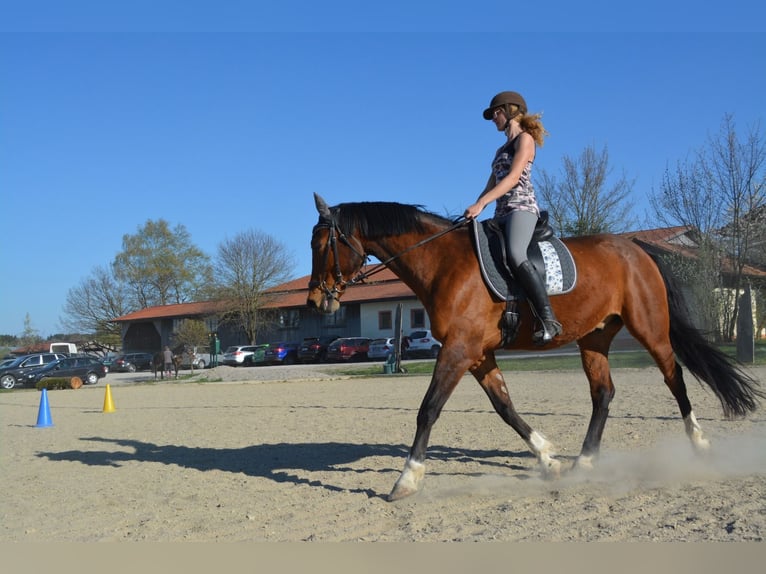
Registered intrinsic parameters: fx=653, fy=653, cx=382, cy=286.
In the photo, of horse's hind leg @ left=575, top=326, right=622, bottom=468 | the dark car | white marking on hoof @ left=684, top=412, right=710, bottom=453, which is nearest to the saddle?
horse's hind leg @ left=575, top=326, right=622, bottom=468

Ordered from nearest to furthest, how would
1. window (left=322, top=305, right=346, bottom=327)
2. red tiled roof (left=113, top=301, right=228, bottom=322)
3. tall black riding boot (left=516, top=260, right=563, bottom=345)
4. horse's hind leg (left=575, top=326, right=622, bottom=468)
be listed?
1. tall black riding boot (left=516, top=260, right=563, bottom=345)
2. horse's hind leg (left=575, top=326, right=622, bottom=468)
3. window (left=322, top=305, right=346, bottom=327)
4. red tiled roof (left=113, top=301, right=228, bottom=322)

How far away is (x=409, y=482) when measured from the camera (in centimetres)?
527

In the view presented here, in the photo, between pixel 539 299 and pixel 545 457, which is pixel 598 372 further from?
pixel 539 299

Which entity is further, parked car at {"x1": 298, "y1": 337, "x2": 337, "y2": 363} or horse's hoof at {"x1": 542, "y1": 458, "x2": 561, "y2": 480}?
parked car at {"x1": 298, "y1": 337, "x2": 337, "y2": 363}

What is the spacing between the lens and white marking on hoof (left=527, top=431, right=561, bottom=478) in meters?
5.80

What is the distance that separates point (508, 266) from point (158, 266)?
78071mm

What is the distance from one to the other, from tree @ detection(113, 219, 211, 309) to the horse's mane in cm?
7401

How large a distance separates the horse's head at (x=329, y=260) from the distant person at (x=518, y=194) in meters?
1.13

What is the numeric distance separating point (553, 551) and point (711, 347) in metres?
3.92

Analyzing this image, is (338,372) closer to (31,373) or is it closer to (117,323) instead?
(31,373)

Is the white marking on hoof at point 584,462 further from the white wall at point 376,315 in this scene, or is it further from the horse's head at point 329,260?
the white wall at point 376,315

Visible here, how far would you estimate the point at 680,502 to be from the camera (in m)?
4.60

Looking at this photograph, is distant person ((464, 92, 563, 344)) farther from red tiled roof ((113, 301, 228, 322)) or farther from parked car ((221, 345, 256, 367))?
red tiled roof ((113, 301, 228, 322))

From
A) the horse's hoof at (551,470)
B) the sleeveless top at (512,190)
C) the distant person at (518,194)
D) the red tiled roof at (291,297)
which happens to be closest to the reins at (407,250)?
the distant person at (518,194)
